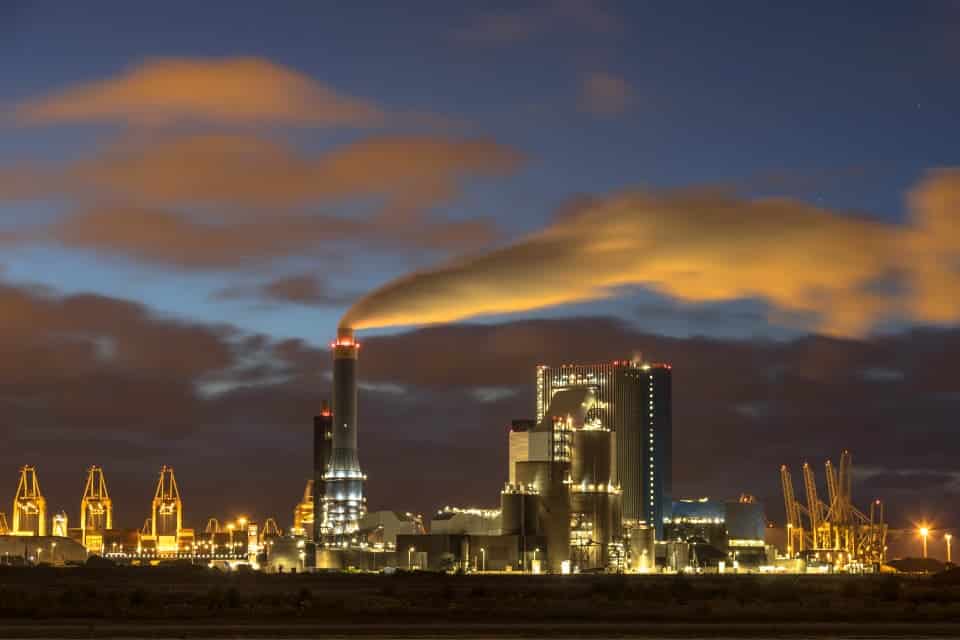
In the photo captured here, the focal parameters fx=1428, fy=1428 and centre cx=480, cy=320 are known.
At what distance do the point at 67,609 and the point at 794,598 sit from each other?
5178cm

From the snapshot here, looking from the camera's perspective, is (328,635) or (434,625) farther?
(434,625)

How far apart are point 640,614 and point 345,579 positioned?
370 ft

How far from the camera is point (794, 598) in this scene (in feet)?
342

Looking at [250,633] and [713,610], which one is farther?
[713,610]

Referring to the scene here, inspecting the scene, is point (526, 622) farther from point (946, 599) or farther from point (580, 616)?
point (946, 599)

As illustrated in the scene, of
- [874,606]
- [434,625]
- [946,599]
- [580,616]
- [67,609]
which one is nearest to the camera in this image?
[434,625]

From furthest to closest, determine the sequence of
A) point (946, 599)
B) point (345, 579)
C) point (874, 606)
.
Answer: point (345, 579), point (946, 599), point (874, 606)

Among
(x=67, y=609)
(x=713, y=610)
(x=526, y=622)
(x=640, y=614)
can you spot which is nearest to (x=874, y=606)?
(x=713, y=610)

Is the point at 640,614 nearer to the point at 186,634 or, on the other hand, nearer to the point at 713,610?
the point at 713,610

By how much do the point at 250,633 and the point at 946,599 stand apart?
58123 mm

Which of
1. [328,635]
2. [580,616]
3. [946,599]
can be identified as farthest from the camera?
[946,599]

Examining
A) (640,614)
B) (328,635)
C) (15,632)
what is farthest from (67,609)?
(640,614)

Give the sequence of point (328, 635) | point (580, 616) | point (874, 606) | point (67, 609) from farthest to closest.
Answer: point (874, 606) < point (67, 609) < point (580, 616) < point (328, 635)

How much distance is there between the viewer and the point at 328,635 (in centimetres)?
6128
